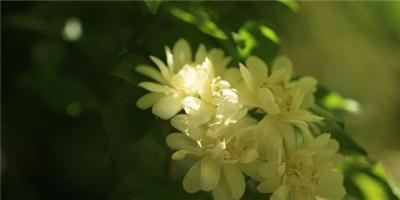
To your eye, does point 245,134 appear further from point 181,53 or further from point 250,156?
point 181,53

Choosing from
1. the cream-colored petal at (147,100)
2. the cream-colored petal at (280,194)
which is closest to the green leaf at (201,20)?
the cream-colored petal at (147,100)

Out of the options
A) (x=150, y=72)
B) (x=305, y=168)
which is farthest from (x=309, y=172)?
(x=150, y=72)

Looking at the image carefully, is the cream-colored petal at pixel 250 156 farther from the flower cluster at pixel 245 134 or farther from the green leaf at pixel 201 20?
the green leaf at pixel 201 20

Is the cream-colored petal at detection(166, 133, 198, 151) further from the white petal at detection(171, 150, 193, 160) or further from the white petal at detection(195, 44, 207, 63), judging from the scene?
the white petal at detection(195, 44, 207, 63)

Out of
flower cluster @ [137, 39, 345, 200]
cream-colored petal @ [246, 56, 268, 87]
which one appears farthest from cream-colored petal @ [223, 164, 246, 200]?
cream-colored petal @ [246, 56, 268, 87]

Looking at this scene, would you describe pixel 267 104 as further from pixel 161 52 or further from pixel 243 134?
pixel 161 52

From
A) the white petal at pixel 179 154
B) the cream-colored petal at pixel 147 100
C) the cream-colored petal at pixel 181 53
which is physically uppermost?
the cream-colored petal at pixel 181 53
